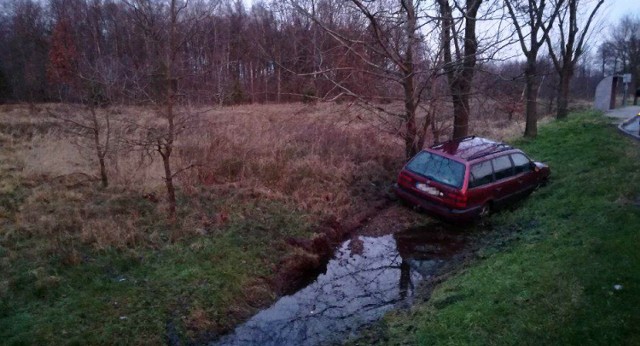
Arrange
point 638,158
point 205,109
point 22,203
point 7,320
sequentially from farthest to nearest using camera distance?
point 638,158 < point 22,203 < point 205,109 < point 7,320

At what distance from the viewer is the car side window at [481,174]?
28.9 ft

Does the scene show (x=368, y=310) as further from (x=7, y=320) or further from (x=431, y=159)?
(x=7, y=320)

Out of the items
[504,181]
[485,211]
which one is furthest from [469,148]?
[485,211]

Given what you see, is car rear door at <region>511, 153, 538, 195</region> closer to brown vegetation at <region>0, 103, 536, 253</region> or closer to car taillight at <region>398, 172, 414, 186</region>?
car taillight at <region>398, 172, 414, 186</region>

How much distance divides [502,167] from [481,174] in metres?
0.90

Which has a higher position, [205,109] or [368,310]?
[205,109]

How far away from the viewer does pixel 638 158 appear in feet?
34.7

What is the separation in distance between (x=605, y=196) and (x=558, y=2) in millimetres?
13604

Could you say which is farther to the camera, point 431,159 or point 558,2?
point 558,2

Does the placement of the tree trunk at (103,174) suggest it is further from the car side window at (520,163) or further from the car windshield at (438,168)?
the car side window at (520,163)

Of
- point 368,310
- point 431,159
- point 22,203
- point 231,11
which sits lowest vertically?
point 368,310

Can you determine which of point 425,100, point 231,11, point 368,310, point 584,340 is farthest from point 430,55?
point 231,11

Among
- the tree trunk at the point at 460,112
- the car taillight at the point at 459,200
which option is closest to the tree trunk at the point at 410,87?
the tree trunk at the point at 460,112

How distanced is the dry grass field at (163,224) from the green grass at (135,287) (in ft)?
0.06
